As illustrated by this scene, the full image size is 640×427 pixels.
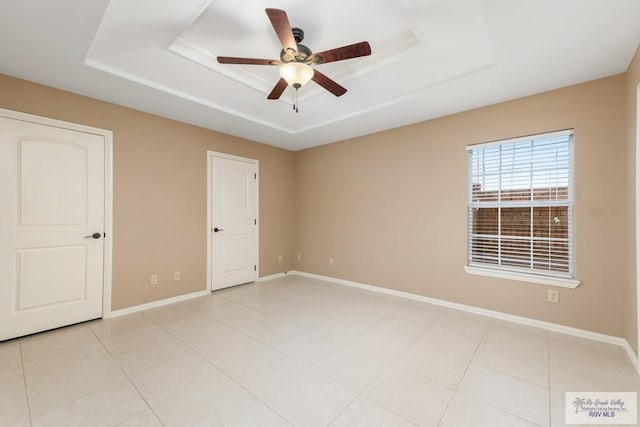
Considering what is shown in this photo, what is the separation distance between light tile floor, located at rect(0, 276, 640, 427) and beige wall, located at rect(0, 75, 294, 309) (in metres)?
0.61

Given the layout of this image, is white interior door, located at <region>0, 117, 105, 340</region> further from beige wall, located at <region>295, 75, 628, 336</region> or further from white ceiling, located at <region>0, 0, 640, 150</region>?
beige wall, located at <region>295, 75, 628, 336</region>

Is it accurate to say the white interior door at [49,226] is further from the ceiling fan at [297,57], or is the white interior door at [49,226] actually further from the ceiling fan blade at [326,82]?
the ceiling fan blade at [326,82]

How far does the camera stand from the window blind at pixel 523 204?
2711 mm

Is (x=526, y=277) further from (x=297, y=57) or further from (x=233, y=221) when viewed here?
(x=233, y=221)

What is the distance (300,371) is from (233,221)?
2804 mm

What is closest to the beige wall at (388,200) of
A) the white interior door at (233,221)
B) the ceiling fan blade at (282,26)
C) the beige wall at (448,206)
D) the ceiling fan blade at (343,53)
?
the beige wall at (448,206)

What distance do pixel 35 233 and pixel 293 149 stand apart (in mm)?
3753

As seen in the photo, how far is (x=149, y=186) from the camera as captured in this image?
336 cm

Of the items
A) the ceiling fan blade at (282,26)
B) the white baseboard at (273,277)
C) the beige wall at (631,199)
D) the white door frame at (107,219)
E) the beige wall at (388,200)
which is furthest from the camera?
the white baseboard at (273,277)

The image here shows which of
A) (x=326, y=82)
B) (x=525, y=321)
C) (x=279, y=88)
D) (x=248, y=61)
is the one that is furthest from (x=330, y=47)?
(x=525, y=321)

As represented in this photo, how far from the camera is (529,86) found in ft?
8.79

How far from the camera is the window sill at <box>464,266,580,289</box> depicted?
8.62 feet

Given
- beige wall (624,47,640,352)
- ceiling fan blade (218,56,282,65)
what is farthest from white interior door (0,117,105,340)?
beige wall (624,47,640,352)

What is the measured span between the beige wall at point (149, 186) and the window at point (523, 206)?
142 inches
